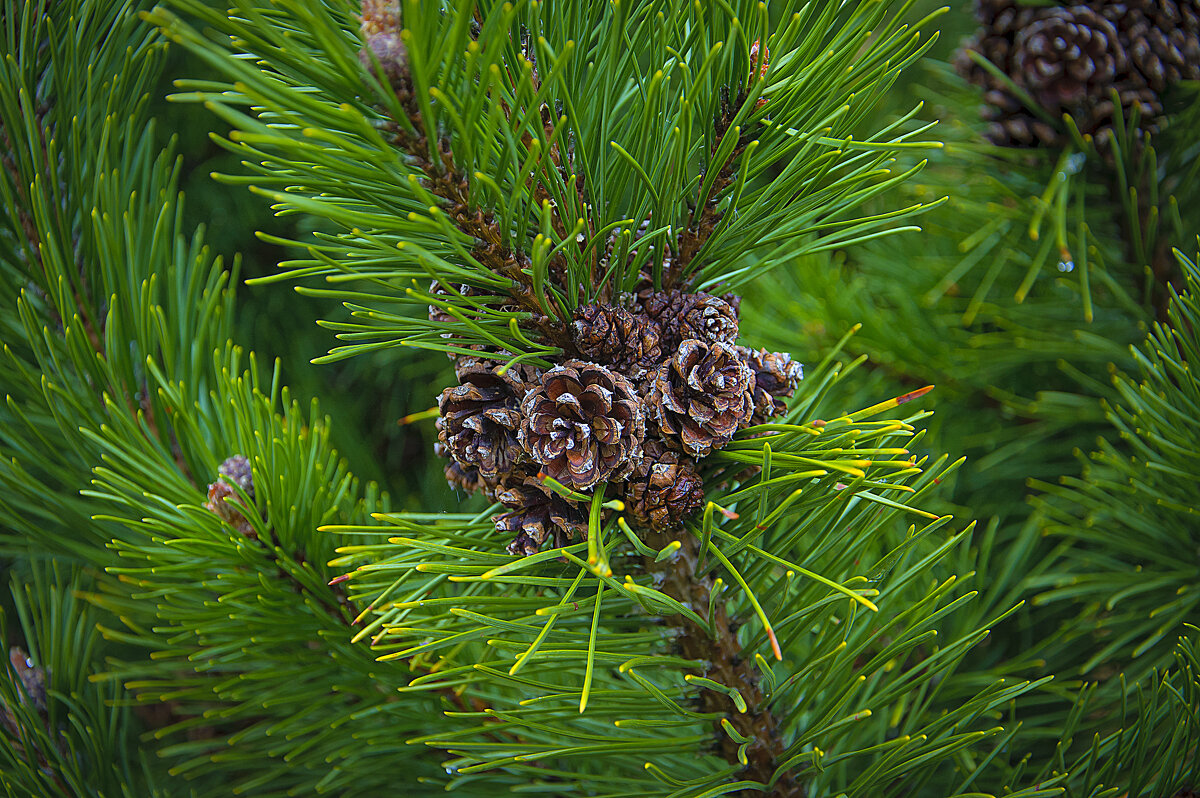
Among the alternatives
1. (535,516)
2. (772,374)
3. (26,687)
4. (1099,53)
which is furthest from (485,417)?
(1099,53)

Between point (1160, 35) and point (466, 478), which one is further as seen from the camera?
point (1160, 35)

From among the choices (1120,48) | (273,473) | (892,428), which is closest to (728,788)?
(892,428)

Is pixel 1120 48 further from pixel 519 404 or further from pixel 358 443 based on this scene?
pixel 358 443

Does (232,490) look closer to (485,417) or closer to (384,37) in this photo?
(485,417)

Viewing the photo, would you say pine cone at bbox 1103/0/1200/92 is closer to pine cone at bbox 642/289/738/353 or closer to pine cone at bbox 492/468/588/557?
pine cone at bbox 642/289/738/353

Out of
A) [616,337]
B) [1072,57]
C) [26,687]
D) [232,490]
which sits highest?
[1072,57]

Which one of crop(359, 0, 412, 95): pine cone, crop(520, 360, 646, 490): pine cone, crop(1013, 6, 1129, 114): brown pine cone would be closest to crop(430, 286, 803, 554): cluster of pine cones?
crop(520, 360, 646, 490): pine cone

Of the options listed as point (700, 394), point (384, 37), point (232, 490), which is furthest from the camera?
point (232, 490)
